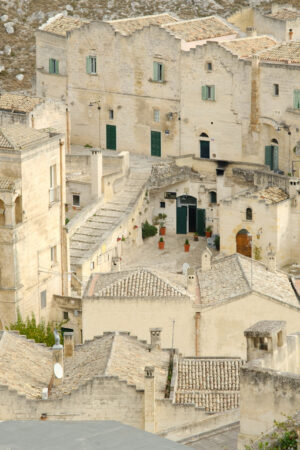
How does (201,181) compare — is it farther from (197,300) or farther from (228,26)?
(197,300)

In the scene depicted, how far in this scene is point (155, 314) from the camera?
65.9 meters

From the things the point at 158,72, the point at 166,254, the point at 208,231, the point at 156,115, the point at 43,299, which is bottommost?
the point at 43,299

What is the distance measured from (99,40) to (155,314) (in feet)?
105

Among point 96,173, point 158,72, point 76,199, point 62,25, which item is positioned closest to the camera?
point 96,173

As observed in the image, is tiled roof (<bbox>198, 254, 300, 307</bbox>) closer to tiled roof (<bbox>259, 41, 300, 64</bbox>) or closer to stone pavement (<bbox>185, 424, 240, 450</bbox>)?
tiled roof (<bbox>259, 41, 300, 64</bbox>)

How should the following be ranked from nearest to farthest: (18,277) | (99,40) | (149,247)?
(18,277) → (149,247) → (99,40)

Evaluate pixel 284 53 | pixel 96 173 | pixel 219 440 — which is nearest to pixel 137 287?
pixel 96 173

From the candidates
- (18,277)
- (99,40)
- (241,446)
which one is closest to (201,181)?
(99,40)

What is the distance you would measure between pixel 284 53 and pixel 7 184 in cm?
2324

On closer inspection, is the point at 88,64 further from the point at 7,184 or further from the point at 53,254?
the point at 7,184

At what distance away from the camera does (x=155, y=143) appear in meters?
93.8

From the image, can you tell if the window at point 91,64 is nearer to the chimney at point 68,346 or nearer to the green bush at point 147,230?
the green bush at point 147,230

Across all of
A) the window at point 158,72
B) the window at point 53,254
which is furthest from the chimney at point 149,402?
the window at point 158,72

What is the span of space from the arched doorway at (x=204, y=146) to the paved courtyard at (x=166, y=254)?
18.0ft
